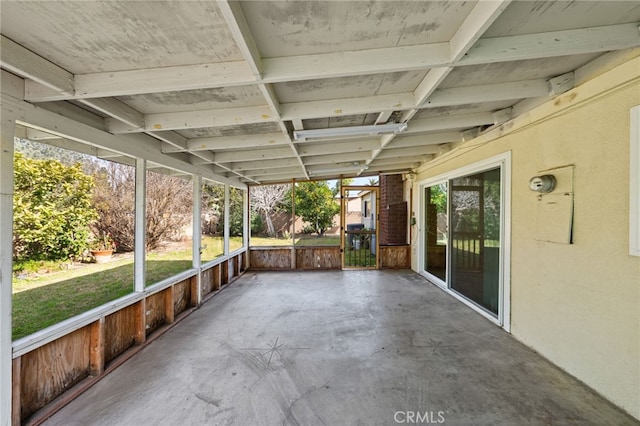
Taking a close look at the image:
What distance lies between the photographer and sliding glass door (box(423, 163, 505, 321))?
3502 millimetres

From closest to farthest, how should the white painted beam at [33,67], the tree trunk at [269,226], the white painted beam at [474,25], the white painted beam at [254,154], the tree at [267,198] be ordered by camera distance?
1. the white painted beam at [474,25]
2. the white painted beam at [33,67]
3. the white painted beam at [254,154]
4. the tree trunk at [269,226]
5. the tree at [267,198]

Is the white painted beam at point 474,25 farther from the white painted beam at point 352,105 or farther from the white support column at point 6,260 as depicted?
the white support column at point 6,260

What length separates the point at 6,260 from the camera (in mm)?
1738

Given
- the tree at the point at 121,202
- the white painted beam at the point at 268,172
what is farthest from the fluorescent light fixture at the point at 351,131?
the white painted beam at the point at 268,172

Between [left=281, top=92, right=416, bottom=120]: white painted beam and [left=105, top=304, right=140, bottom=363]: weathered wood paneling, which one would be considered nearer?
[left=281, top=92, right=416, bottom=120]: white painted beam

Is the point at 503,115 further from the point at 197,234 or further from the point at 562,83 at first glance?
the point at 197,234

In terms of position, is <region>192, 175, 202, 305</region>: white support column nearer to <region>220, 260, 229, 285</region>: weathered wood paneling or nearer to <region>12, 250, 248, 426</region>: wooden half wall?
<region>12, 250, 248, 426</region>: wooden half wall

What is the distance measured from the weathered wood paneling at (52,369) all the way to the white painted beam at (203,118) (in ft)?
6.86

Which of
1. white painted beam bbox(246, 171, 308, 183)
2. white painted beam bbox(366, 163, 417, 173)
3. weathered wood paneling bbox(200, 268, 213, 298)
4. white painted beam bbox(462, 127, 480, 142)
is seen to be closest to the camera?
white painted beam bbox(462, 127, 480, 142)

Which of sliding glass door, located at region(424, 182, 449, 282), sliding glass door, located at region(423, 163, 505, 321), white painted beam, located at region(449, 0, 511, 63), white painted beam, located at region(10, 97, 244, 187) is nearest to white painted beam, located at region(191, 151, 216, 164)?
white painted beam, located at region(10, 97, 244, 187)

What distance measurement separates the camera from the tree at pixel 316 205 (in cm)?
1096

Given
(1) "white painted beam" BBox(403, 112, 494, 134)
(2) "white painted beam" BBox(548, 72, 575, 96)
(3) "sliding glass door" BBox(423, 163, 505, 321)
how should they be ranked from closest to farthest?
1. (2) "white painted beam" BBox(548, 72, 575, 96)
2. (1) "white painted beam" BBox(403, 112, 494, 134)
3. (3) "sliding glass door" BBox(423, 163, 505, 321)

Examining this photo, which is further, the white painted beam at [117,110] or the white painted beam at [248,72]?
the white painted beam at [117,110]

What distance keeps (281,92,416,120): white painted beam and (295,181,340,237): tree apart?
824cm
